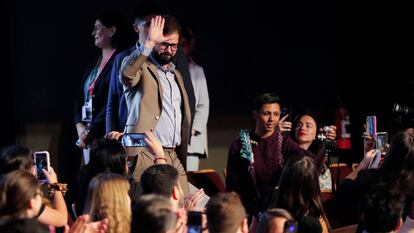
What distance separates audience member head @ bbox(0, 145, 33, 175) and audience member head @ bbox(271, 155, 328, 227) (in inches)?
49.8

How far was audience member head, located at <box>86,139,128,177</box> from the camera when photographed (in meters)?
5.64

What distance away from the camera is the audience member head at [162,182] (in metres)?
5.18

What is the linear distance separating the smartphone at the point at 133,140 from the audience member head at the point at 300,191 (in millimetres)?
963

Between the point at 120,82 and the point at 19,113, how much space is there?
1673mm

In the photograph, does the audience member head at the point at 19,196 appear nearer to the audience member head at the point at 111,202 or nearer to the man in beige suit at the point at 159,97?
the audience member head at the point at 111,202

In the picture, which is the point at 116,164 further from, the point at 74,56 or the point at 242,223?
the point at 74,56

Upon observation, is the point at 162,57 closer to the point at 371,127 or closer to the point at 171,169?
the point at 171,169

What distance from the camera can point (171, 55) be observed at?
6418mm

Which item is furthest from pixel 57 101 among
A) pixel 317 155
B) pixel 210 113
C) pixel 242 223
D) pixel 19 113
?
pixel 242 223

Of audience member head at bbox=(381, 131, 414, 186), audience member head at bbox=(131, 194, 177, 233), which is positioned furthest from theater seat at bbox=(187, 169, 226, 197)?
audience member head at bbox=(131, 194, 177, 233)

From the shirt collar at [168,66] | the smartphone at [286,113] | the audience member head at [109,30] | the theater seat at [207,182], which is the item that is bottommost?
the theater seat at [207,182]

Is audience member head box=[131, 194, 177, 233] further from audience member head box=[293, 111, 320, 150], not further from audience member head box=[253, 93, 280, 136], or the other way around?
audience member head box=[293, 111, 320, 150]

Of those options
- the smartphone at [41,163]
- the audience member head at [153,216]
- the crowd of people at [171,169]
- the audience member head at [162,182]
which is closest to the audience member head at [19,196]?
the crowd of people at [171,169]

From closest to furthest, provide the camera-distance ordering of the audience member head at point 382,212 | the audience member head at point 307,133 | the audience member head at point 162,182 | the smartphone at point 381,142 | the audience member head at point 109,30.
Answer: the audience member head at point 382,212, the audience member head at point 162,182, the smartphone at point 381,142, the audience member head at point 109,30, the audience member head at point 307,133
